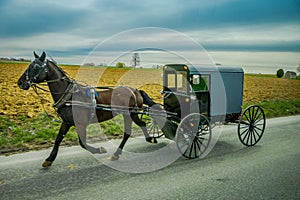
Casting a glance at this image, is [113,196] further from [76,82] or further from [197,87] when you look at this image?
[197,87]

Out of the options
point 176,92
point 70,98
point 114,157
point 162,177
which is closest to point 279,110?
point 176,92

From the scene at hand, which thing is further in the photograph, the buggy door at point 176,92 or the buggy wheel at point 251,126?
the buggy wheel at point 251,126

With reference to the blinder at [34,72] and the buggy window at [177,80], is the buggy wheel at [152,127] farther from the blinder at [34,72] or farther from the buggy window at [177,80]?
the blinder at [34,72]

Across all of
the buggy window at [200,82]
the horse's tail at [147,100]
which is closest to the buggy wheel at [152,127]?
the horse's tail at [147,100]

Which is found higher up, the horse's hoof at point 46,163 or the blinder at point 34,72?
the blinder at point 34,72

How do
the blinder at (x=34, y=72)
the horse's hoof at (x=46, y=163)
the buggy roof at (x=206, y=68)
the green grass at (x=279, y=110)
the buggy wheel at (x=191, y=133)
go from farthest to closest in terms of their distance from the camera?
the green grass at (x=279, y=110) → the buggy roof at (x=206, y=68) → the buggy wheel at (x=191, y=133) → the horse's hoof at (x=46, y=163) → the blinder at (x=34, y=72)

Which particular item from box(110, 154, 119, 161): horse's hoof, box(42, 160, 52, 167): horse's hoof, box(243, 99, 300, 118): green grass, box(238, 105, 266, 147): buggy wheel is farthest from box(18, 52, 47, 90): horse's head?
box(243, 99, 300, 118): green grass

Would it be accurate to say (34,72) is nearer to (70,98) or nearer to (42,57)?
(42,57)

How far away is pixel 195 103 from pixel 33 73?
3.91m

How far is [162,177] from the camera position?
5.71 metres

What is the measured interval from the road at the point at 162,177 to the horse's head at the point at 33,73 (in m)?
1.74

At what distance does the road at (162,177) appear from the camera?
491 centimetres

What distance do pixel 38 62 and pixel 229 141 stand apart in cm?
582

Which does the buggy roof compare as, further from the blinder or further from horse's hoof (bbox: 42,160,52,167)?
horse's hoof (bbox: 42,160,52,167)
